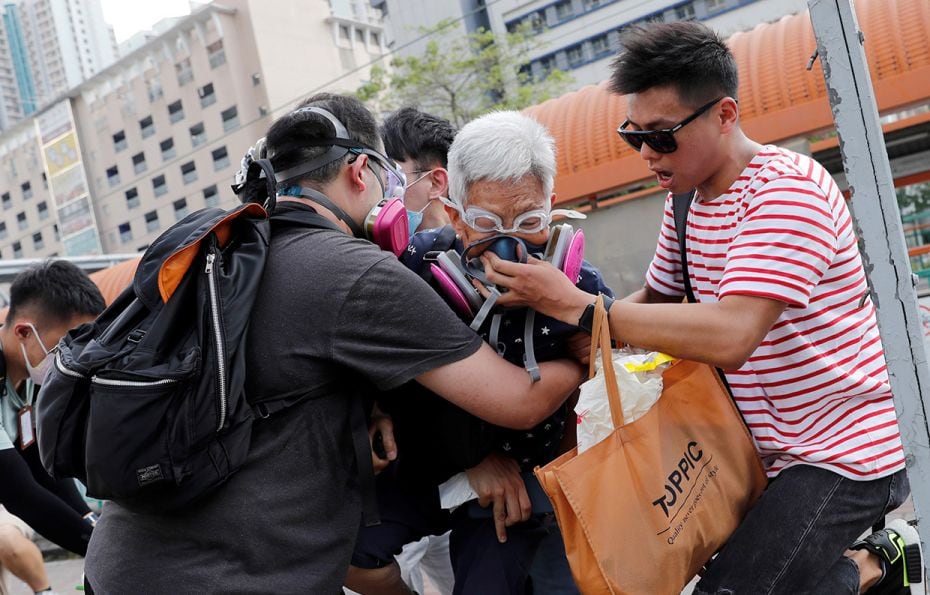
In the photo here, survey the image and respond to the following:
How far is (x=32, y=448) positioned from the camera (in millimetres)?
4184

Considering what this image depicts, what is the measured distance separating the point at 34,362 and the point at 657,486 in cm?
302

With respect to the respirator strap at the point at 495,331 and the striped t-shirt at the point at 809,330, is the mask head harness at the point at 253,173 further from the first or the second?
the striped t-shirt at the point at 809,330

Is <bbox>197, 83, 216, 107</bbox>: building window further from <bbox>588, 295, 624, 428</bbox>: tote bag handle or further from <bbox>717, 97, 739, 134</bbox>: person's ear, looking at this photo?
<bbox>588, 295, 624, 428</bbox>: tote bag handle

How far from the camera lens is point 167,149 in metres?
59.7

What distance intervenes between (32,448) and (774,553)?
353 centimetres

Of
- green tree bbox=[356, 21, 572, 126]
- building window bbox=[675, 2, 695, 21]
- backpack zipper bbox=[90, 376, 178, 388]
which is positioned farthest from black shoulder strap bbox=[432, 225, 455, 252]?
building window bbox=[675, 2, 695, 21]

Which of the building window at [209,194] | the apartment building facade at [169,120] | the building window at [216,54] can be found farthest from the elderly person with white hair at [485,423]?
the building window at [216,54]

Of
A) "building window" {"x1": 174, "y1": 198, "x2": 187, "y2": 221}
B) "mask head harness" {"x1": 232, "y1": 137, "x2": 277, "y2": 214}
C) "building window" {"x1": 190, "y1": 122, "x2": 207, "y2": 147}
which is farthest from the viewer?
"building window" {"x1": 190, "y1": 122, "x2": 207, "y2": 147}

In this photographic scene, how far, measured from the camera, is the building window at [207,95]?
57.2 metres

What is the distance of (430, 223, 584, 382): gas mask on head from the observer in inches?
83.4

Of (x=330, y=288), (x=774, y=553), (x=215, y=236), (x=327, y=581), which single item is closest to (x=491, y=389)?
(x=330, y=288)

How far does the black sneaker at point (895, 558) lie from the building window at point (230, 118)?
5717 cm

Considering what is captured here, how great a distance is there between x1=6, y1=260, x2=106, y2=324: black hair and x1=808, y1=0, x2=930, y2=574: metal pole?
10.8 feet

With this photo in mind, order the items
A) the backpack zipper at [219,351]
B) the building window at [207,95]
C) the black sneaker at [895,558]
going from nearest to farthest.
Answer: the backpack zipper at [219,351] < the black sneaker at [895,558] < the building window at [207,95]
